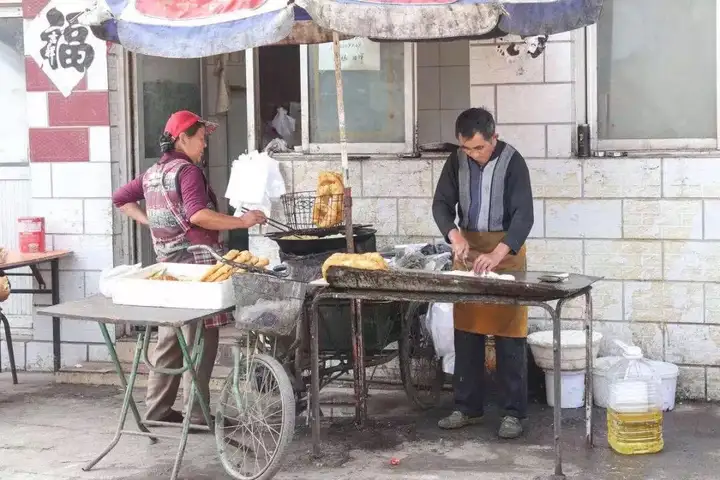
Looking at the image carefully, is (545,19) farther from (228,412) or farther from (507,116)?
(228,412)

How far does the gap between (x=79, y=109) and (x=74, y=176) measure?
1.72 feet

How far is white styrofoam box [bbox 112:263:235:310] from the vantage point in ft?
18.9

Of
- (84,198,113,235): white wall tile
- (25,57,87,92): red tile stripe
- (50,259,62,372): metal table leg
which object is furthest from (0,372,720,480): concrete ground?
(25,57,87,92): red tile stripe

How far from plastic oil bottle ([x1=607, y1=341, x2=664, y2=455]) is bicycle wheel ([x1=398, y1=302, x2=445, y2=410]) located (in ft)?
4.52

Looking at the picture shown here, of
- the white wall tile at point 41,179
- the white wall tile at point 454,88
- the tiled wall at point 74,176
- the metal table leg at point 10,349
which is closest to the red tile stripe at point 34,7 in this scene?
the tiled wall at point 74,176

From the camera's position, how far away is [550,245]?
293 inches

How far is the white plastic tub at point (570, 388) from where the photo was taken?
7.17 metres

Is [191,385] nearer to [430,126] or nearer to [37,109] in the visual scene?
[37,109]

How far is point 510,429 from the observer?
6.51 m

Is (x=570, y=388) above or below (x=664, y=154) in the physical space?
below

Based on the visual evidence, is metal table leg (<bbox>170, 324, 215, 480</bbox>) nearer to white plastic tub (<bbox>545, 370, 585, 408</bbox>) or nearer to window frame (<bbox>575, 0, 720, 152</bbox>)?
white plastic tub (<bbox>545, 370, 585, 408</bbox>)

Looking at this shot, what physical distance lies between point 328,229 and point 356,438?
4.31 feet

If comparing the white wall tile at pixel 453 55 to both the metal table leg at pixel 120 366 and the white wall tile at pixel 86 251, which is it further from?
the metal table leg at pixel 120 366

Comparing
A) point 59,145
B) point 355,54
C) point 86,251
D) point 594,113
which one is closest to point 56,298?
point 86,251
